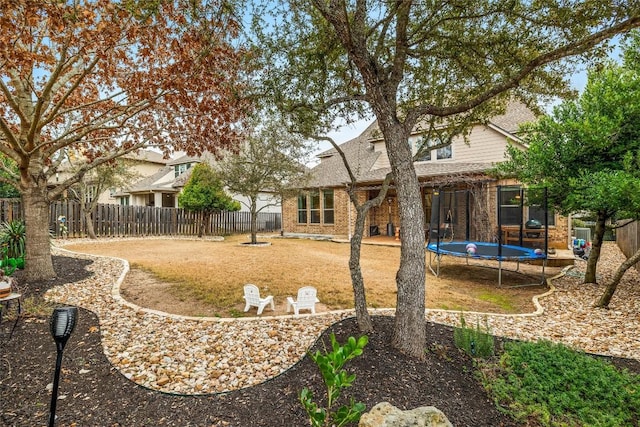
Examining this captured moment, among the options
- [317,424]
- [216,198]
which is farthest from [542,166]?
[216,198]

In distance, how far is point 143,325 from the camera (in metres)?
4.43

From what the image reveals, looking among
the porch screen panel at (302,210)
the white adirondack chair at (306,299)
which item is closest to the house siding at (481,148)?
the porch screen panel at (302,210)

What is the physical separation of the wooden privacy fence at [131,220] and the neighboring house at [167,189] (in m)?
2.16

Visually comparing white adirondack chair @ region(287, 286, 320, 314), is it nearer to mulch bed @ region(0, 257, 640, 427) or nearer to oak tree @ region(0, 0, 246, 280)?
mulch bed @ region(0, 257, 640, 427)

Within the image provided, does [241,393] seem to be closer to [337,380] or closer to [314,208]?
[337,380]

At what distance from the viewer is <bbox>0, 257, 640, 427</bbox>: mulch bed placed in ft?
8.46

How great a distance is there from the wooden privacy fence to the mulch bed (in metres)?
13.5

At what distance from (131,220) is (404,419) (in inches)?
751

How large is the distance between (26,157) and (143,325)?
4.40 m

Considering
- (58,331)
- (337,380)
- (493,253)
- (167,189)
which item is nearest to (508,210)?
(493,253)

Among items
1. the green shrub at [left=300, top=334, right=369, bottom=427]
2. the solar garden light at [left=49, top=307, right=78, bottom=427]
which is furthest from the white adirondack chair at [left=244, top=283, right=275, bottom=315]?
the green shrub at [left=300, top=334, right=369, bottom=427]

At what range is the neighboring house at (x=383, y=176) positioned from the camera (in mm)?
12675

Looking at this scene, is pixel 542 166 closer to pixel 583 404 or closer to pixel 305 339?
pixel 583 404

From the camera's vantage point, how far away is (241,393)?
9.37 ft
